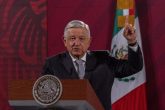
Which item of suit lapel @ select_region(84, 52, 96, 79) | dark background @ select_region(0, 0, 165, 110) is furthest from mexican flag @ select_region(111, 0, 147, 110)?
suit lapel @ select_region(84, 52, 96, 79)

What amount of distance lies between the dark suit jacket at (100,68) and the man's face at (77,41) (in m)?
0.05

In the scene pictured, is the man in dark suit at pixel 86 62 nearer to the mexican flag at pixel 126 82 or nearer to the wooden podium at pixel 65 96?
the wooden podium at pixel 65 96

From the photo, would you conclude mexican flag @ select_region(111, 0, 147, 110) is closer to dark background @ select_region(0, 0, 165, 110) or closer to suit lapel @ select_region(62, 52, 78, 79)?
dark background @ select_region(0, 0, 165, 110)

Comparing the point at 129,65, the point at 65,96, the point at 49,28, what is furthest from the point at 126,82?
the point at 65,96

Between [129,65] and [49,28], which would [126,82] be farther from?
[129,65]

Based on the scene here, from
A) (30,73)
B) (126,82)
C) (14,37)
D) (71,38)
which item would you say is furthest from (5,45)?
(71,38)

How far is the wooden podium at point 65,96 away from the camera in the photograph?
156 cm

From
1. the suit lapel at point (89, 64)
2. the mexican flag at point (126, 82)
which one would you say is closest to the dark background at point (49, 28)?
the mexican flag at point (126, 82)

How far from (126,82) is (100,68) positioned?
9.07 ft

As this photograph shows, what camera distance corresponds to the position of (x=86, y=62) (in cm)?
214

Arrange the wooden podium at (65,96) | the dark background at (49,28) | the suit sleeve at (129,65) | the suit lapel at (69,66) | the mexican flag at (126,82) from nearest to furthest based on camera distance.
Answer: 1. the wooden podium at (65,96)
2. the suit lapel at (69,66)
3. the suit sleeve at (129,65)
4. the mexican flag at (126,82)
5. the dark background at (49,28)

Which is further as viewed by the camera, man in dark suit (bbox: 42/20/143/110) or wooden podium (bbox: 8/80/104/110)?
man in dark suit (bbox: 42/20/143/110)

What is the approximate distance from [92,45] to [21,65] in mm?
927

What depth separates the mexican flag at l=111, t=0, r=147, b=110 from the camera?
4.81 meters
